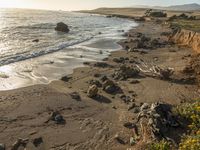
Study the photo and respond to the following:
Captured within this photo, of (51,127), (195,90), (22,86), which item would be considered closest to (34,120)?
(51,127)

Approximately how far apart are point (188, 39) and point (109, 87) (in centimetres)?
2041

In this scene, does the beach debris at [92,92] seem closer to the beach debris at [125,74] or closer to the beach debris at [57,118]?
the beach debris at [57,118]

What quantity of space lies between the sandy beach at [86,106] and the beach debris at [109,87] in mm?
108

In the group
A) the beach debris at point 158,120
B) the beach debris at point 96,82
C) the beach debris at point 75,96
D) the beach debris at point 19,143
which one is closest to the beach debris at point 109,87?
the beach debris at point 96,82

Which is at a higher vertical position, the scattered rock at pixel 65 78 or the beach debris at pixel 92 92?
the beach debris at pixel 92 92

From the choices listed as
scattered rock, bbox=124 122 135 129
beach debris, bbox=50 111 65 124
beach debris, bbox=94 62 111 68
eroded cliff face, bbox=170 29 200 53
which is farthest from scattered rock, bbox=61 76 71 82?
eroded cliff face, bbox=170 29 200 53

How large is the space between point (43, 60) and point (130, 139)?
17.1 meters

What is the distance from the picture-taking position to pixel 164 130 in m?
11.6

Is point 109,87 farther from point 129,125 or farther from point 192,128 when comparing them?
point 192,128

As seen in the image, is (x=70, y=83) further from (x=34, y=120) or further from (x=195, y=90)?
(x=195, y=90)

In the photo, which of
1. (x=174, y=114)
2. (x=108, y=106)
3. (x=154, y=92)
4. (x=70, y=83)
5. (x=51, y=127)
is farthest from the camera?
(x=70, y=83)

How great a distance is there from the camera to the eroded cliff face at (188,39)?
1256 inches

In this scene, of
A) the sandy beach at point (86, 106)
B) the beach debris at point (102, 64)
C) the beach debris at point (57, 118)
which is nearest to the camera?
the sandy beach at point (86, 106)

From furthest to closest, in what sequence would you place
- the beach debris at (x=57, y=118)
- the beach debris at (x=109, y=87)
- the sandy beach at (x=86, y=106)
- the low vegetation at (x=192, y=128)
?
the beach debris at (x=109, y=87)
the beach debris at (x=57, y=118)
the sandy beach at (x=86, y=106)
the low vegetation at (x=192, y=128)
